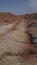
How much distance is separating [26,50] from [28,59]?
2.99ft

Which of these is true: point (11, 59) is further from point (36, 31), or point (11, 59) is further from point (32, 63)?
point (36, 31)

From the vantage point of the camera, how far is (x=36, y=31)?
42.7 feet

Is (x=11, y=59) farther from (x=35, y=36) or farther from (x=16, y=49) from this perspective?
(x=35, y=36)

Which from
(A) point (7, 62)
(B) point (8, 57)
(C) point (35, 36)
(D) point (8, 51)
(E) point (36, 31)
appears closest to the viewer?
(A) point (7, 62)

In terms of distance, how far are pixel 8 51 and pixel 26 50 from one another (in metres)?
0.96

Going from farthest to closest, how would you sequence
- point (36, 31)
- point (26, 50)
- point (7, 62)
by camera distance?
point (36, 31)
point (26, 50)
point (7, 62)

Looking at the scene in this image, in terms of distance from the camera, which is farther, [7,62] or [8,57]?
[8,57]

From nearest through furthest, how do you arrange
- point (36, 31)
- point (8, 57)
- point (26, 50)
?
point (8, 57), point (26, 50), point (36, 31)

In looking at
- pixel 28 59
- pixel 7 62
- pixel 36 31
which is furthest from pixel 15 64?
pixel 36 31

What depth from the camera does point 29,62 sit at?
23.0 ft

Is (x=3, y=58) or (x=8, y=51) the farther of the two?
(x=8, y=51)

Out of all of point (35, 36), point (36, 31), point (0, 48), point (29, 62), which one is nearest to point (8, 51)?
point (0, 48)

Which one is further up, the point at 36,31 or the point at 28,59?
the point at 36,31

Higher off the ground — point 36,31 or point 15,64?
point 36,31
